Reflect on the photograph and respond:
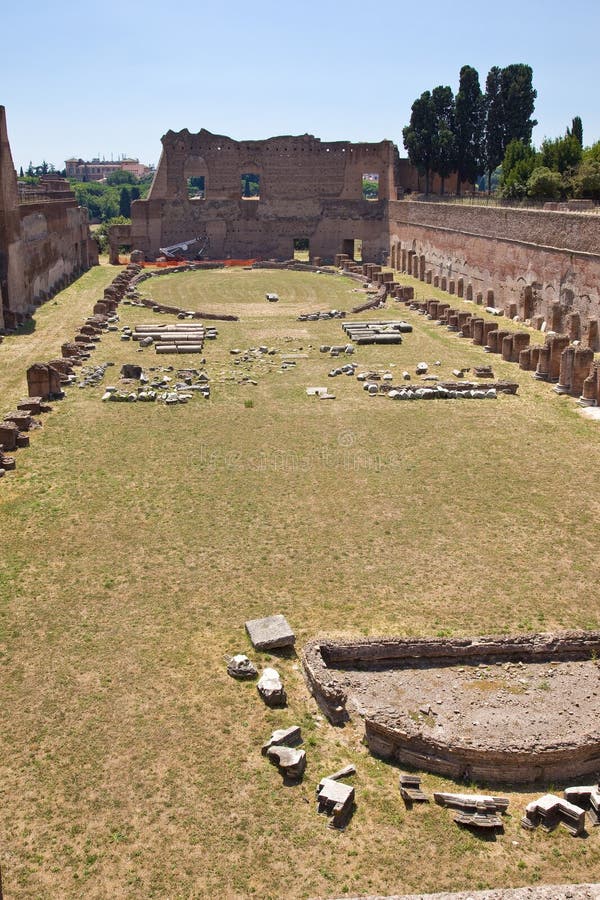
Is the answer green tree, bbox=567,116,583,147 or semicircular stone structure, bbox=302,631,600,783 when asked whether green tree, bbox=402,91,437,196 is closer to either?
green tree, bbox=567,116,583,147

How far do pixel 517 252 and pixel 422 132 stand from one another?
2313cm

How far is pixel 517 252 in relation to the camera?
3023cm

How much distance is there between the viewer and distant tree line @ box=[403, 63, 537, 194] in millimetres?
47938

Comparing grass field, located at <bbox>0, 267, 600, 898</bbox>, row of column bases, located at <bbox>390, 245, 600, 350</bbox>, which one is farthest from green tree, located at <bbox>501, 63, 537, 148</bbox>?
grass field, located at <bbox>0, 267, 600, 898</bbox>

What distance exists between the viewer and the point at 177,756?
24.4 feet

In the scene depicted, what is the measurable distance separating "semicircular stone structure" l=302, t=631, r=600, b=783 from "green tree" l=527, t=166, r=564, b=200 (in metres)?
30.0

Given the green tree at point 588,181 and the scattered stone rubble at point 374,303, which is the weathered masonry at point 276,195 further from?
the green tree at point 588,181

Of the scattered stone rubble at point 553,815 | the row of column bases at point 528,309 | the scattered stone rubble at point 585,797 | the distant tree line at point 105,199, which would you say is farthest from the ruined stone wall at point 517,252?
the distant tree line at point 105,199

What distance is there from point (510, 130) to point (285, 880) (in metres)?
48.8

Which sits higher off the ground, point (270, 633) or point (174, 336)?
point (174, 336)

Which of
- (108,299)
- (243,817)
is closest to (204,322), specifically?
(108,299)

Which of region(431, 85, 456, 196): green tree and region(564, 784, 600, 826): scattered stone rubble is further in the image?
region(431, 85, 456, 196): green tree

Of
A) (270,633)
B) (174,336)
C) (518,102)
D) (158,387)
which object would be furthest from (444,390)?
(518,102)

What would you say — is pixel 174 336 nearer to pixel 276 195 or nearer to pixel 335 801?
pixel 335 801
